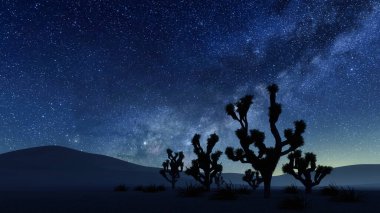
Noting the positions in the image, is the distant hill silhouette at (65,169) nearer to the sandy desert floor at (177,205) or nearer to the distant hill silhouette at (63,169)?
the distant hill silhouette at (63,169)

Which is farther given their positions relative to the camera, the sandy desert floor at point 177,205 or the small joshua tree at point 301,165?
the small joshua tree at point 301,165

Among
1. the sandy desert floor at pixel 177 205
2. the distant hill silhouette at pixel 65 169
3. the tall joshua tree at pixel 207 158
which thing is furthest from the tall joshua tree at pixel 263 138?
the distant hill silhouette at pixel 65 169

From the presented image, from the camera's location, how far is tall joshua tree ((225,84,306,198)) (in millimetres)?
15562

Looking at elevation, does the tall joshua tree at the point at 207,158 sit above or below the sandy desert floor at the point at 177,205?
above

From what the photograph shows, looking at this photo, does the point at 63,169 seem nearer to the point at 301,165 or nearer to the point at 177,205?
the point at 301,165

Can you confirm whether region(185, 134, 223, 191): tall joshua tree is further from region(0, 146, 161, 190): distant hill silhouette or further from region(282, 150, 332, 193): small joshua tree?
region(0, 146, 161, 190): distant hill silhouette

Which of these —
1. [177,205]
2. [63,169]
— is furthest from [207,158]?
[63,169]

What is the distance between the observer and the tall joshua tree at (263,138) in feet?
51.1

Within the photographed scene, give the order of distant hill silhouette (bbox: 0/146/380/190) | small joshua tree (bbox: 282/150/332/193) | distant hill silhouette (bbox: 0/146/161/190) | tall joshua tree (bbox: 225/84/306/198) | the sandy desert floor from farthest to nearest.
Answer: distant hill silhouette (bbox: 0/146/161/190) < distant hill silhouette (bbox: 0/146/380/190) < small joshua tree (bbox: 282/150/332/193) < tall joshua tree (bbox: 225/84/306/198) < the sandy desert floor

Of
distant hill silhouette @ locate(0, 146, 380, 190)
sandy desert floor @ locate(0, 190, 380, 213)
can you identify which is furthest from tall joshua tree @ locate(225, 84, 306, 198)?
distant hill silhouette @ locate(0, 146, 380, 190)

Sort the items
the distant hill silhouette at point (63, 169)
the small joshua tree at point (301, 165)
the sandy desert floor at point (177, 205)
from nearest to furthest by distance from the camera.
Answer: the sandy desert floor at point (177, 205)
the small joshua tree at point (301, 165)
the distant hill silhouette at point (63, 169)

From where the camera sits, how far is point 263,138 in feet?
53.7

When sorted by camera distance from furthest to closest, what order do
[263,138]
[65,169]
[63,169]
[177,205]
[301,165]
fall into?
[65,169]
[63,169]
[301,165]
[263,138]
[177,205]

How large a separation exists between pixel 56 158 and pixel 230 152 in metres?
98.7
